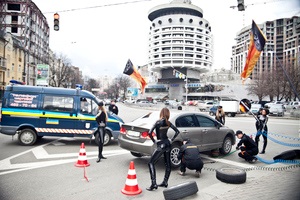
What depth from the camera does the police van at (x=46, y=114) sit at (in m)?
9.02

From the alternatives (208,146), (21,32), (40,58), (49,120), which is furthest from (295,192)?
(40,58)

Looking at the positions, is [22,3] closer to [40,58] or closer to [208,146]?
[40,58]

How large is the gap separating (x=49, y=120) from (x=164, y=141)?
6.13m

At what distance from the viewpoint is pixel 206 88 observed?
98250 mm

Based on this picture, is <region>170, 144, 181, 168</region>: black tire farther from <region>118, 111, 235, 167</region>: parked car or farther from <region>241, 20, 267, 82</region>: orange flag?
<region>241, 20, 267, 82</region>: orange flag

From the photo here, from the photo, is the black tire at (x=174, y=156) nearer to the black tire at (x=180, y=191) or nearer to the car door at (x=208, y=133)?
the car door at (x=208, y=133)

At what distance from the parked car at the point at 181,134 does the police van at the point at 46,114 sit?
2.95 metres

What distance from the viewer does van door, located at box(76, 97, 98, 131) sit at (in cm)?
943

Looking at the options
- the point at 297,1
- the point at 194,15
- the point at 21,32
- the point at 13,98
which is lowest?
the point at 13,98

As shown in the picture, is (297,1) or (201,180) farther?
(201,180)

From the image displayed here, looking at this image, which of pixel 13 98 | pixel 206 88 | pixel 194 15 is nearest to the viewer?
pixel 13 98

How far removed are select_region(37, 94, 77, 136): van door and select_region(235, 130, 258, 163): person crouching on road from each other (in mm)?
6329

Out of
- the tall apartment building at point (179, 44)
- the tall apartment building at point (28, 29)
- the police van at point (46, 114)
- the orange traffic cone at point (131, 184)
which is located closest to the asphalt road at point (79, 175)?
the orange traffic cone at point (131, 184)

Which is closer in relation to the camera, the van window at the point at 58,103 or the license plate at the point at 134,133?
the license plate at the point at 134,133
